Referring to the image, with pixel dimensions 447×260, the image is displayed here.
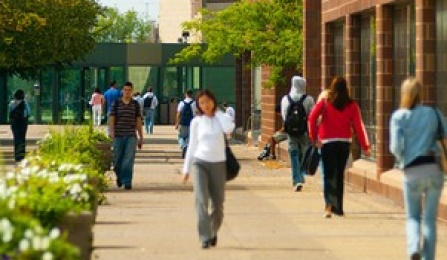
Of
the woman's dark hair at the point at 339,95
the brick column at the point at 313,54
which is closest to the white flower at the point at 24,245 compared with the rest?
the woman's dark hair at the point at 339,95

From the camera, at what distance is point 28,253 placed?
8.91 m

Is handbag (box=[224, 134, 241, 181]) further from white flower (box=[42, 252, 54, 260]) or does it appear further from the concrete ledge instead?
white flower (box=[42, 252, 54, 260])

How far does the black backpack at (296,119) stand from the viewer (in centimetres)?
2669

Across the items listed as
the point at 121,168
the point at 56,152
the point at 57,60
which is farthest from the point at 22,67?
the point at 56,152

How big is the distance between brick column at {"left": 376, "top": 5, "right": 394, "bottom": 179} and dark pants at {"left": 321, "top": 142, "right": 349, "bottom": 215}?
4201mm

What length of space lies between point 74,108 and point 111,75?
2.65m

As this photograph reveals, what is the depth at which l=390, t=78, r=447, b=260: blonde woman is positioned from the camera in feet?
48.6

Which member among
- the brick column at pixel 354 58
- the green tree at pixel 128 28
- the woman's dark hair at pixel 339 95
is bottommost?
the woman's dark hair at pixel 339 95

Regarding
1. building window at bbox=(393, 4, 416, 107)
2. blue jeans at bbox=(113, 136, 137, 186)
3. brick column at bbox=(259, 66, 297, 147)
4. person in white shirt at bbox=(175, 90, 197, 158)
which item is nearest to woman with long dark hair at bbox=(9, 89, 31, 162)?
person in white shirt at bbox=(175, 90, 197, 158)

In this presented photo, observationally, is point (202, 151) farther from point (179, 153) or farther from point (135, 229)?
point (179, 153)

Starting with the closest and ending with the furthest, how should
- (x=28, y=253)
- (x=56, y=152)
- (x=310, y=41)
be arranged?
1. (x=28, y=253)
2. (x=56, y=152)
3. (x=310, y=41)

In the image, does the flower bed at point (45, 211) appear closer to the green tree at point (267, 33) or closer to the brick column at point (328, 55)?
the brick column at point (328, 55)

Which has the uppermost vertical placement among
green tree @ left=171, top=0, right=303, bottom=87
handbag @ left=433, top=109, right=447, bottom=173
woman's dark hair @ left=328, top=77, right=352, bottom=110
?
green tree @ left=171, top=0, right=303, bottom=87

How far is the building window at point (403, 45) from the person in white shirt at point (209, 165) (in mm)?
7122
